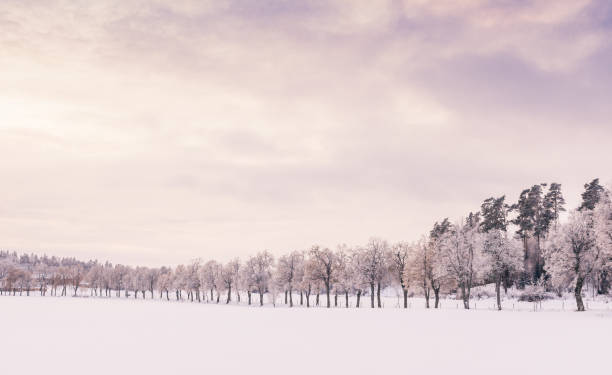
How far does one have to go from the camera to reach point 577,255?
76.0m

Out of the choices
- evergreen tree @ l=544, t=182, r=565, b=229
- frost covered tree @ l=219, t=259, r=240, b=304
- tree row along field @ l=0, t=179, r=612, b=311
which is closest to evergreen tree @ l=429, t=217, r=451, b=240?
tree row along field @ l=0, t=179, r=612, b=311

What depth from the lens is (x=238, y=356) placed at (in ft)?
101

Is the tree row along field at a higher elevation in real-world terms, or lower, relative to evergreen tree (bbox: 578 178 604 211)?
lower

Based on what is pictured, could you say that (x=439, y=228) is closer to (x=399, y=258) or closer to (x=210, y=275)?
(x=399, y=258)

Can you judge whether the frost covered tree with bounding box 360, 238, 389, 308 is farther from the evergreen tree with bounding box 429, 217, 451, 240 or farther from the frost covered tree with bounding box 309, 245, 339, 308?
the evergreen tree with bounding box 429, 217, 451, 240

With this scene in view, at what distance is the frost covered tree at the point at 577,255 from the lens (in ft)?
249

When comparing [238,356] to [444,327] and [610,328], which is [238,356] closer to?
[444,327]

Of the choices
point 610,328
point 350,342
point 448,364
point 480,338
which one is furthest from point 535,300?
point 448,364

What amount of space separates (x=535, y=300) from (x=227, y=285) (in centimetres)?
10410

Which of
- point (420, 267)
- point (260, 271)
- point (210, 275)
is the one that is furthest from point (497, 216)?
point (210, 275)

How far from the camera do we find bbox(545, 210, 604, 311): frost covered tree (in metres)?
75.8

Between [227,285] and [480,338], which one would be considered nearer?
[480,338]

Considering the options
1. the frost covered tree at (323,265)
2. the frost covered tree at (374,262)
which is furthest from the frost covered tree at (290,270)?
the frost covered tree at (374,262)

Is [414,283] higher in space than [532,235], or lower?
lower
